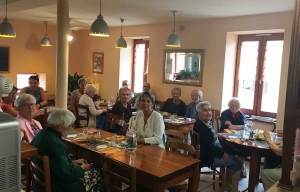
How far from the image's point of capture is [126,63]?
7.64 metres

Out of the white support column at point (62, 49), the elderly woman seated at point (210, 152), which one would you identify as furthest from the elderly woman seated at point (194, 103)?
the white support column at point (62, 49)

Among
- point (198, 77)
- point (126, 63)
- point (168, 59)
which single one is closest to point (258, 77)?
point (198, 77)

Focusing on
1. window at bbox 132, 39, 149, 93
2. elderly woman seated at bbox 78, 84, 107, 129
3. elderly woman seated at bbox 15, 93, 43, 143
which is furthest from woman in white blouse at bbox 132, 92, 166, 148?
window at bbox 132, 39, 149, 93

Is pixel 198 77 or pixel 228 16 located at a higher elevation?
pixel 228 16

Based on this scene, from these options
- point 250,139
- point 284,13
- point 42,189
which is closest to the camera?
point 42,189

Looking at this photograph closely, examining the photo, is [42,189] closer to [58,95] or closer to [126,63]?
[58,95]

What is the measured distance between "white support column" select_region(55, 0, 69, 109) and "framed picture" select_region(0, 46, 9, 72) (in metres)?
3.59

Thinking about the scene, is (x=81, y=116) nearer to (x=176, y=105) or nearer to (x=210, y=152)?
(x=176, y=105)

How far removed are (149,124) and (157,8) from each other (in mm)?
2379

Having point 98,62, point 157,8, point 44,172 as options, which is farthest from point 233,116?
point 98,62

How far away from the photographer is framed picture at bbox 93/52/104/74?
8.00 meters

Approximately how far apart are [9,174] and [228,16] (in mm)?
4963

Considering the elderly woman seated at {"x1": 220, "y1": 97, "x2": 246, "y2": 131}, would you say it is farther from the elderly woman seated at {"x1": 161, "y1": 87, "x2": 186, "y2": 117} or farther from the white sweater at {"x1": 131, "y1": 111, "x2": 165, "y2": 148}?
the white sweater at {"x1": 131, "y1": 111, "x2": 165, "y2": 148}

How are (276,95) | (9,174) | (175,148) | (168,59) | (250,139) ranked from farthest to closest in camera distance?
(168,59), (276,95), (250,139), (175,148), (9,174)
